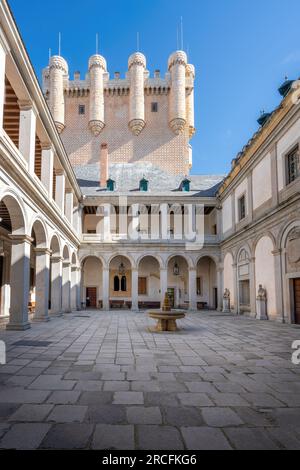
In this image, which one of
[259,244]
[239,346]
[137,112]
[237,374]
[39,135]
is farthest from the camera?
[137,112]

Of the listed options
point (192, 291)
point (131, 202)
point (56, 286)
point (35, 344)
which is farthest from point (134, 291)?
point (35, 344)

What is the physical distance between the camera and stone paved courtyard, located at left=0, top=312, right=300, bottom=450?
3.59 metres

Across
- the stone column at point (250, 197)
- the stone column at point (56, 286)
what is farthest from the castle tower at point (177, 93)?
the stone column at point (56, 286)

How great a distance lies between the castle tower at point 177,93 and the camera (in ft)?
122

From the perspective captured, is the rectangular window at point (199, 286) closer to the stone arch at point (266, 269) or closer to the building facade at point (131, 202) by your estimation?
the building facade at point (131, 202)

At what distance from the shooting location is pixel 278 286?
15.6 m

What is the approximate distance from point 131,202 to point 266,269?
12688 millimetres

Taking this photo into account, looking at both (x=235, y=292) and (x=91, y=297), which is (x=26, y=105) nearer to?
(x=235, y=292)

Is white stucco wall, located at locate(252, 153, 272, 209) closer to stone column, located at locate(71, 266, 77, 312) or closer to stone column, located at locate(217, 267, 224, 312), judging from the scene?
stone column, located at locate(217, 267, 224, 312)

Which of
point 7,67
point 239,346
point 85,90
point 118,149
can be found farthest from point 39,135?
point 85,90

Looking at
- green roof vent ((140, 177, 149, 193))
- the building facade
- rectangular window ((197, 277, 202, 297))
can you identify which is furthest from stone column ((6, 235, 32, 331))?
rectangular window ((197, 277, 202, 297))

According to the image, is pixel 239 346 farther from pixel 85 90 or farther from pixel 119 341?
pixel 85 90

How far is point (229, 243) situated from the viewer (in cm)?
2342

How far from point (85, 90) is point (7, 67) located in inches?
1189
